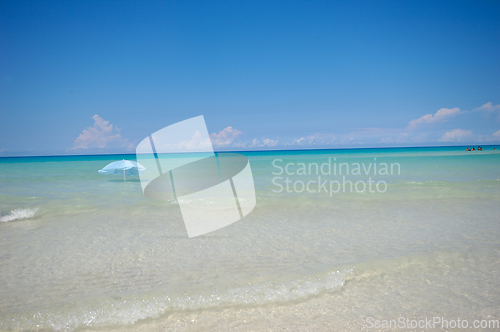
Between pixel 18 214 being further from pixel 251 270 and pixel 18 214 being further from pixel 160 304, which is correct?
pixel 251 270

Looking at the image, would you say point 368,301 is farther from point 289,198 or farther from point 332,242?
point 289,198

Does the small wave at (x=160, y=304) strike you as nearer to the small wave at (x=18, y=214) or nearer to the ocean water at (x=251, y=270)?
the ocean water at (x=251, y=270)

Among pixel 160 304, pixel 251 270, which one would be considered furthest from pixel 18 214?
pixel 251 270

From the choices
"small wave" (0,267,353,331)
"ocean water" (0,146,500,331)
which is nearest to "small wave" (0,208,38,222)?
"ocean water" (0,146,500,331)

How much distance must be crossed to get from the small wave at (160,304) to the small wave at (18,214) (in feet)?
23.8

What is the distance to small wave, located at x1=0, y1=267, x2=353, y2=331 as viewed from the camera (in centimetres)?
337

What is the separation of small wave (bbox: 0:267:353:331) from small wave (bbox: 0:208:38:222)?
23.8ft

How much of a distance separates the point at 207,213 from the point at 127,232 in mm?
2924

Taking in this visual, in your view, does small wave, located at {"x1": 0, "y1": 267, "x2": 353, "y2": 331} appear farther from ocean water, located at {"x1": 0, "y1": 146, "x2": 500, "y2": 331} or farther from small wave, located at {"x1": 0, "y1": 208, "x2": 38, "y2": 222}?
small wave, located at {"x1": 0, "y1": 208, "x2": 38, "y2": 222}

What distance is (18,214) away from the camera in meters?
9.31

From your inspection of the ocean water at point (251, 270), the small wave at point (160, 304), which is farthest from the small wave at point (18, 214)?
the small wave at point (160, 304)

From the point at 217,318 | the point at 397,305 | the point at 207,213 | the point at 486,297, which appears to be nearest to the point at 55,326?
the point at 217,318

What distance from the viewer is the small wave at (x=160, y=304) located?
11.0 ft

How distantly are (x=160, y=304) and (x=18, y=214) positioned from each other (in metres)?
8.82
